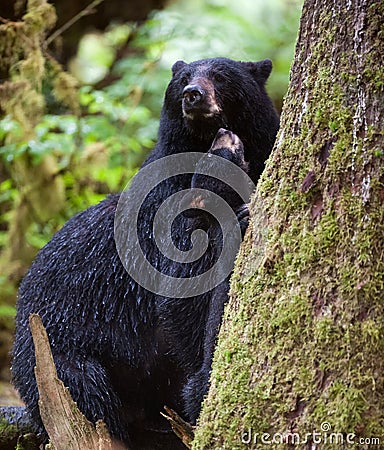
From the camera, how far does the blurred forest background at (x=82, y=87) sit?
302 inches

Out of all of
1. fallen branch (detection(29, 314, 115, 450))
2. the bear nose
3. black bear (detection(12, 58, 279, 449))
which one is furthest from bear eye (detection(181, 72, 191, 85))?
fallen branch (detection(29, 314, 115, 450))

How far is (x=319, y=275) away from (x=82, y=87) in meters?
7.78

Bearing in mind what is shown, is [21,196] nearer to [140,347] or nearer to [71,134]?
[71,134]

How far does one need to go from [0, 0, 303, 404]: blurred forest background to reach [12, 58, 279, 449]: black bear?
2885 mm

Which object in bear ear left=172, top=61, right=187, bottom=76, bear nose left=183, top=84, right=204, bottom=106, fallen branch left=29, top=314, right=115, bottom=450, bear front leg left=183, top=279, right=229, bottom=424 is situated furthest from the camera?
bear ear left=172, top=61, right=187, bottom=76

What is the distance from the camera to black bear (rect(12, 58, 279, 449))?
450cm

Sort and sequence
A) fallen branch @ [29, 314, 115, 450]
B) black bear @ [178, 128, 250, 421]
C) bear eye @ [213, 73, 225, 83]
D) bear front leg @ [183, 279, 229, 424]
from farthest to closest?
bear eye @ [213, 73, 225, 83] → black bear @ [178, 128, 250, 421] → bear front leg @ [183, 279, 229, 424] → fallen branch @ [29, 314, 115, 450]

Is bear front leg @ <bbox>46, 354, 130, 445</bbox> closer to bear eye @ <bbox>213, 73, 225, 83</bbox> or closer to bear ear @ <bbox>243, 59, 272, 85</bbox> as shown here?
bear eye @ <bbox>213, 73, 225, 83</bbox>

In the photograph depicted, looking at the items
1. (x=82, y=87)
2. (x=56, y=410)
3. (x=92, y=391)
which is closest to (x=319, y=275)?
(x=56, y=410)

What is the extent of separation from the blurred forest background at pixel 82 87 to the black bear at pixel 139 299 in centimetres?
289

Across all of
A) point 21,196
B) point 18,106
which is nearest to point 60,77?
point 18,106

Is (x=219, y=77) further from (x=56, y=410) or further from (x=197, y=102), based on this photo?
(x=56, y=410)

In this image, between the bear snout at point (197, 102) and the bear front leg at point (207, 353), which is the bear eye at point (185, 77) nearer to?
the bear snout at point (197, 102)

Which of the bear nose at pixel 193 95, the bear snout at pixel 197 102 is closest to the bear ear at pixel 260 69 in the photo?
the bear snout at pixel 197 102
